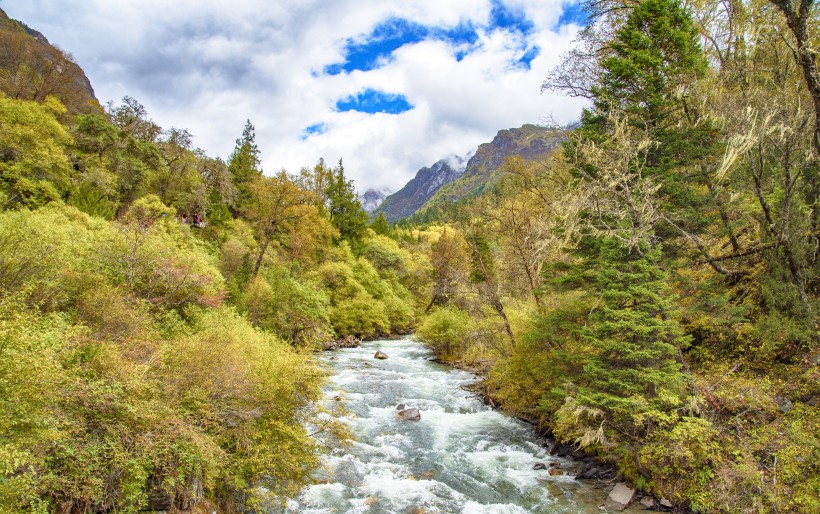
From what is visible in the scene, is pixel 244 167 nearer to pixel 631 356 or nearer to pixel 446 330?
pixel 446 330

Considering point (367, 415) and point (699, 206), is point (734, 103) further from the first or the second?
point (367, 415)

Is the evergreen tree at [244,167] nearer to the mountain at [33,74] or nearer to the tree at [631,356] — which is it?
the mountain at [33,74]

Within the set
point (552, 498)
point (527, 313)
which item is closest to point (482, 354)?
point (527, 313)

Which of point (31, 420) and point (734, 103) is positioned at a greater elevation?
point (734, 103)

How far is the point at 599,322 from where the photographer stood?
36.7 feet

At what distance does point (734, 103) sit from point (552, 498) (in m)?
12.0

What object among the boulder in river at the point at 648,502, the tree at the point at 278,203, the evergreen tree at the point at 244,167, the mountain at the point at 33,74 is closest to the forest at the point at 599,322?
the boulder in river at the point at 648,502

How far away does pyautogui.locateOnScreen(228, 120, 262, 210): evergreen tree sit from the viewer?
42628mm

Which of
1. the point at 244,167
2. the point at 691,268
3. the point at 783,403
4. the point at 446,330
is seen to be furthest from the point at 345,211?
the point at 783,403

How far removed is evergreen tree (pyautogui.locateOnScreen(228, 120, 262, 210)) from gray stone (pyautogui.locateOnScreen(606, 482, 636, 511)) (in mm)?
36164

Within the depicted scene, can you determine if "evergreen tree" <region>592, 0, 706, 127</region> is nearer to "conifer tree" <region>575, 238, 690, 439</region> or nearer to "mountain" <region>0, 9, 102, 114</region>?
"conifer tree" <region>575, 238, 690, 439</region>

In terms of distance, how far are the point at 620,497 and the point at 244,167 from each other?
4635 centimetres

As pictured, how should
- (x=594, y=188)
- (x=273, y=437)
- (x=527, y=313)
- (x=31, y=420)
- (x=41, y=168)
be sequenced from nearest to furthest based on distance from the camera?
1. (x=31, y=420)
2. (x=273, y=437)
3. (x=594, y=188)
4. (x=527, y=313)
5. (x=41, y=168)

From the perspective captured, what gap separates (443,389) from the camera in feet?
68.3
